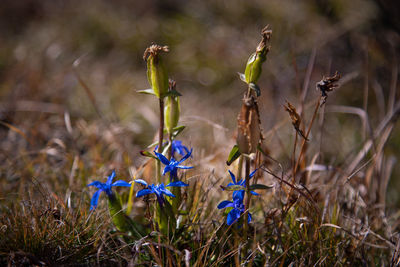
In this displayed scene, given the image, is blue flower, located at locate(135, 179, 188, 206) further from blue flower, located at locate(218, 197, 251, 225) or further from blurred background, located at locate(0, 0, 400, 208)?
blurred background, located at locate(0, 0, 400, 208)

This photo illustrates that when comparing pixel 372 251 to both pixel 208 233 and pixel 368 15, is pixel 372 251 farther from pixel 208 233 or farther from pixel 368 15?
pixel 368 15

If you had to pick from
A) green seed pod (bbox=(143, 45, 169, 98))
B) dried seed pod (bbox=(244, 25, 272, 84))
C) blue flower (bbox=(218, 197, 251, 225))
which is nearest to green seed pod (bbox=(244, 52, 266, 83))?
dried seed pod (bbox=(244, 25, 272, 84))

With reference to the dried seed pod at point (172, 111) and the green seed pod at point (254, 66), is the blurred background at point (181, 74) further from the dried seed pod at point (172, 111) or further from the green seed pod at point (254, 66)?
the green seed pod at point (254, 66)

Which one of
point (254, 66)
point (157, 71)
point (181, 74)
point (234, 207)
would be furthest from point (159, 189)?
point (181, 74)

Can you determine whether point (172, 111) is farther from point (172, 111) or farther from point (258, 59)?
point (258, 59)

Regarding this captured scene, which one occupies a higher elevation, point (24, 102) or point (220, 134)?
point (24, 102)

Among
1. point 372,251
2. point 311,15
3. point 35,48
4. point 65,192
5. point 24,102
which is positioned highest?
point 311,15

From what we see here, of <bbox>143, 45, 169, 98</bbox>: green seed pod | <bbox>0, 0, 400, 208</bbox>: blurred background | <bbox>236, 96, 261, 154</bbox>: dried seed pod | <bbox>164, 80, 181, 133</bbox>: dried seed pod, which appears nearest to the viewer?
<bbox>236, 96, 261, 154</bbox>: dried seed pod

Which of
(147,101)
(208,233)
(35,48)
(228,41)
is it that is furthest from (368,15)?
(35,48)
